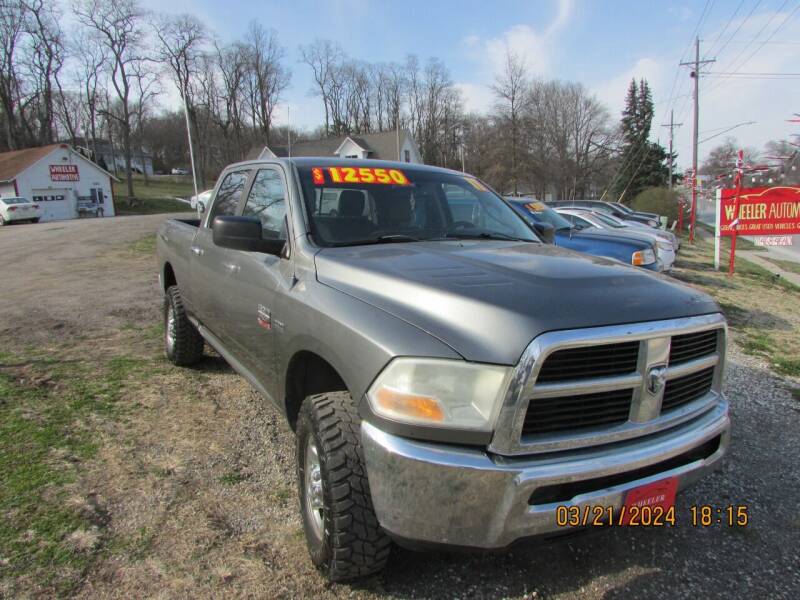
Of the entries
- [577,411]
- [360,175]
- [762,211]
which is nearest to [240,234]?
[360,175]

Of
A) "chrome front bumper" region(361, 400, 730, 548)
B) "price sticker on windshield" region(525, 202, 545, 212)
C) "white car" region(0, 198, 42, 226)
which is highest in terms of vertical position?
"white car" region(0, 198, 42, 226)

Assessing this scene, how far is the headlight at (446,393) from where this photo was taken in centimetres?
174

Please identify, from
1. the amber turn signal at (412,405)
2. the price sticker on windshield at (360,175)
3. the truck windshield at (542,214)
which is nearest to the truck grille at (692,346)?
the amber turn signal at (412,405)

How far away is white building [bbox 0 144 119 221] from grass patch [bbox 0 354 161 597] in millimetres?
40825

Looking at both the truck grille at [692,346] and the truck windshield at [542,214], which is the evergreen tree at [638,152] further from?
the truck grille at [692,346]

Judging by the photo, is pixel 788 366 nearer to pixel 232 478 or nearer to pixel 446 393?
pixel 446 393

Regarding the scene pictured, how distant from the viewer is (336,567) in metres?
2.06

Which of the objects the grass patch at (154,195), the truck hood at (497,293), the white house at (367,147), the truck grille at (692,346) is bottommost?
the truck grille at (692,346)

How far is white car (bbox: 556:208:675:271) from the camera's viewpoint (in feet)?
31.3

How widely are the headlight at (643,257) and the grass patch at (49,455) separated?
6.40 metres

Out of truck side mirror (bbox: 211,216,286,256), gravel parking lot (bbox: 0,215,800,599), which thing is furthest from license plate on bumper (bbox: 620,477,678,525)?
truck side mirror (bbox: 211,216,286,256)

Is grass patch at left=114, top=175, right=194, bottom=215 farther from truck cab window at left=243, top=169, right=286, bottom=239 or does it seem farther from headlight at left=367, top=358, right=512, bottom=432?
headlight at left=367, top=358, right=512, bottom=432

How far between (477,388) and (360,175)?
73.8 inches

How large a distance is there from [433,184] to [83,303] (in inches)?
250
